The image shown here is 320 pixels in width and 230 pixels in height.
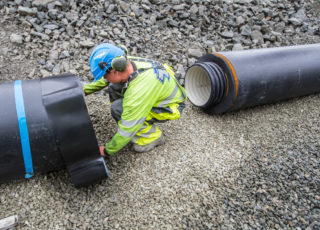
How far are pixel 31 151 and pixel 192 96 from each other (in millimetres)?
2252

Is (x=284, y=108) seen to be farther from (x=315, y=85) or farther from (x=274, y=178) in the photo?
(x=274, y=178)

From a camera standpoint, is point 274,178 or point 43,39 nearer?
point 274,178

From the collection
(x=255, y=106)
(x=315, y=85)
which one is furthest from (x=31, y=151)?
(x=315, y=85)

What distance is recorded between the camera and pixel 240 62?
11.4 feet

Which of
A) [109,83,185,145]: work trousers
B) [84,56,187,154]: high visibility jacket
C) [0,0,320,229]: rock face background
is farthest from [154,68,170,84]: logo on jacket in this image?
[0,0,320,229]: rock face background

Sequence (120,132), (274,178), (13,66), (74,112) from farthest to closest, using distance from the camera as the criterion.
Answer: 1. (13,66)
2. (274,178)
3. (120,132)
4. (74,112)

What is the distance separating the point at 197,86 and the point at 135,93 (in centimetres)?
168

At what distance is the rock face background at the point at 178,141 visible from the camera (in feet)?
8.14

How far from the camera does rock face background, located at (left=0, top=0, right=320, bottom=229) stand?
248 cm

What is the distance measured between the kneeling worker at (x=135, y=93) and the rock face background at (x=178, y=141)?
30cm


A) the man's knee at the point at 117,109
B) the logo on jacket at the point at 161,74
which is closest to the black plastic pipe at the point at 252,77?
the logo on jacket at the point at 161,74

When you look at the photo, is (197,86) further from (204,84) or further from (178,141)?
(178,141)

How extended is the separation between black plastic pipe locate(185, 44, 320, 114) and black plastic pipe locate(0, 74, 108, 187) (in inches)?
67.8

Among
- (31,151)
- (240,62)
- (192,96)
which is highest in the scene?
(240,62)
